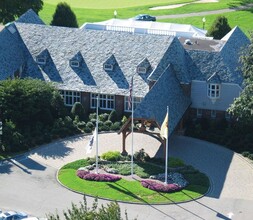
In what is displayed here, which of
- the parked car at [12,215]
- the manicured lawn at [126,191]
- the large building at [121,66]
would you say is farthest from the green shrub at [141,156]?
the parked car at [12,215]

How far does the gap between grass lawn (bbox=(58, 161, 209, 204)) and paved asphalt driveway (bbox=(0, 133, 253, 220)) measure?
788 mm

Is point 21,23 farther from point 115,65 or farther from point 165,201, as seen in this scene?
point 165,201

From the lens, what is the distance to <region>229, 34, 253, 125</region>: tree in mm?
73500

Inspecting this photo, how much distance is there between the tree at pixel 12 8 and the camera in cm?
10781

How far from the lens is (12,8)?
356ft

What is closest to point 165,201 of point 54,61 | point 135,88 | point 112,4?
point 135,88

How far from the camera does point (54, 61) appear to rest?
86812 mm

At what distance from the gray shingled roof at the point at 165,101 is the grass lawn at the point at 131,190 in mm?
7114

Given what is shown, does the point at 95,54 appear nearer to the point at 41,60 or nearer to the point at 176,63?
the point at 41,60

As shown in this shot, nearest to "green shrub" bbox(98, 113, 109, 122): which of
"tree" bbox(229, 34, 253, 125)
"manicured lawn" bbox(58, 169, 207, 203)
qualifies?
"manicured lawn" bbox(58, 169, 207, 203)

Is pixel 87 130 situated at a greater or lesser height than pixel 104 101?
lesser

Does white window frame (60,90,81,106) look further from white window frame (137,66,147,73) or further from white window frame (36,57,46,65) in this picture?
white window frame (137,66,147,73)

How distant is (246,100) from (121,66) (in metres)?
16.9

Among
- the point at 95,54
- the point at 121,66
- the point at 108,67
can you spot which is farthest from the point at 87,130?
the point at 95,54
